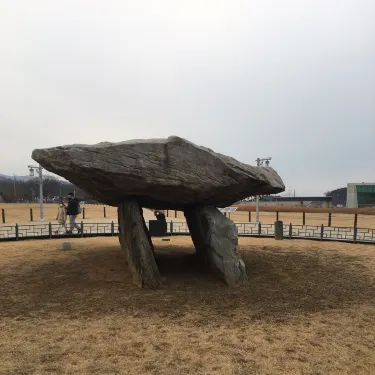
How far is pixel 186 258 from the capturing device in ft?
37.3

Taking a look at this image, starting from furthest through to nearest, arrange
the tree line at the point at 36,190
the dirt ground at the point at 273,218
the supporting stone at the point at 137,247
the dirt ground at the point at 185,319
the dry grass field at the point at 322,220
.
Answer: the tree line at the point at 36,190, the dirt ground at the point at 273,218, the dry grass field at the point at 322,220, the supporting stone at the point at 137,247, the dirt ground at the point at 185,319

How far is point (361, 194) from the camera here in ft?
197

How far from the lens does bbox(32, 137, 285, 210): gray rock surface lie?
782cm

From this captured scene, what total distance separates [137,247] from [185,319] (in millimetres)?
2669

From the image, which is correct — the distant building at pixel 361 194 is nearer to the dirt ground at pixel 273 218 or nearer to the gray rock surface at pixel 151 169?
the dirt ground at pixel 273 218

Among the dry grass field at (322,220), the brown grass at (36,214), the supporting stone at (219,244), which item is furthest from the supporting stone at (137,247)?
the dry grass field at (322,220)

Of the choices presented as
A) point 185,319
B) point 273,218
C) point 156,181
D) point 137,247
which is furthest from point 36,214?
point 185,319

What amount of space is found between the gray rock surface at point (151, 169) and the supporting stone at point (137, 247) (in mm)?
466

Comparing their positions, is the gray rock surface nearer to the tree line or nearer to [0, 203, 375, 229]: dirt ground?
[0, 203, 375, 229]: dirt ground

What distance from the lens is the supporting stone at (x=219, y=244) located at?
8.55m

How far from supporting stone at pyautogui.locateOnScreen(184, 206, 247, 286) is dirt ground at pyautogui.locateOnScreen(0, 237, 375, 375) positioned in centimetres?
36

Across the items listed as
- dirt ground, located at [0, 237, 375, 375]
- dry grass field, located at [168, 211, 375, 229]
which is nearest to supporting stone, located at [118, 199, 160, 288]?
dirt ground, located at [0, 237, 375, 375]

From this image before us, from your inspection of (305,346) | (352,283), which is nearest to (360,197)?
(352,283)

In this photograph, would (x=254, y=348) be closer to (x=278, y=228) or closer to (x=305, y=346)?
(x=305, y=346)
